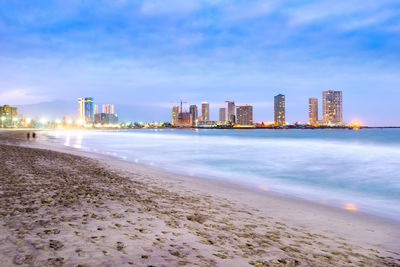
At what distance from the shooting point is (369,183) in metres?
17.5

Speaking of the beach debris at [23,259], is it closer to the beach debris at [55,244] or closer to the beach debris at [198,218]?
the beach debris at [55,244]

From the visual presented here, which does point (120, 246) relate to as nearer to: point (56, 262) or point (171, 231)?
point (56, 262)

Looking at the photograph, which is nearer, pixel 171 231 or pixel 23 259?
pixel 23 259

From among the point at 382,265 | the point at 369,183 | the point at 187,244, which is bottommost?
the point at 369,183

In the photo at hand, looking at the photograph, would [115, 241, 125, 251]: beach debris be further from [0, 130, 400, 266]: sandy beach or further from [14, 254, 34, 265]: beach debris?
[14, 254, 34, 265]: beach debris

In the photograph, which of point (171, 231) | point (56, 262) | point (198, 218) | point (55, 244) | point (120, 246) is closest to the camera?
point (56, 262)

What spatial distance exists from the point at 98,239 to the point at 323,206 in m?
9.03

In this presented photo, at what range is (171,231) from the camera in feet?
19.3

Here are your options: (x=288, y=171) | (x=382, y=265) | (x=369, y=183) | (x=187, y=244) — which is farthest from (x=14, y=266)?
(x=288, y=171)

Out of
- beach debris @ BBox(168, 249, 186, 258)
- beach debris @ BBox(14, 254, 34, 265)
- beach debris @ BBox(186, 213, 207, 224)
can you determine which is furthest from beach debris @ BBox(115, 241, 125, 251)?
beach debris @ BBox(186, 213, 207, 224)

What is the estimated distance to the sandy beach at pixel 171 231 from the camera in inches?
178

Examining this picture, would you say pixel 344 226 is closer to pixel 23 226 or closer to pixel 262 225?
pixel 262 225

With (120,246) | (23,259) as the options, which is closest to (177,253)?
(120,246)

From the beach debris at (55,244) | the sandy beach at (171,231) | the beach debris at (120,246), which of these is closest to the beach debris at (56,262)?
the sandy beach at (171,231)
